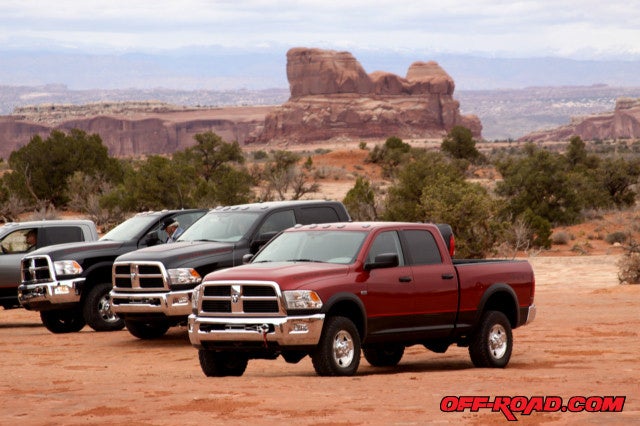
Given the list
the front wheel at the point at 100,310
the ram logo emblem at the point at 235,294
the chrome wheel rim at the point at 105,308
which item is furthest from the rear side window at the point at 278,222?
the ram logo emblem at the point at 235,294

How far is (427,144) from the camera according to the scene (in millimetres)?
138875

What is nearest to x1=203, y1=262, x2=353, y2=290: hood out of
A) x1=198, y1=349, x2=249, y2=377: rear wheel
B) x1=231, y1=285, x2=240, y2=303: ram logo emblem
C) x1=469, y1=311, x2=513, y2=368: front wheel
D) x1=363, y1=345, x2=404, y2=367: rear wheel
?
x1=231, y1=285, x2=240, y2=303: ram logo emblem

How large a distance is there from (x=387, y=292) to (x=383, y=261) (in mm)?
422

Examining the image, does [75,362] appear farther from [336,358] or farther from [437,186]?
[437,186]

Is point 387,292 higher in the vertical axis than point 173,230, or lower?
higher

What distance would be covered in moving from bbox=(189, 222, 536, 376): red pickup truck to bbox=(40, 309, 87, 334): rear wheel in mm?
7862

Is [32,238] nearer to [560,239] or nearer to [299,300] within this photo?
[299,300]

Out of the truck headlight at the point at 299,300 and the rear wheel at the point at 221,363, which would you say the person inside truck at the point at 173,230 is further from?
the truck headlight at the point at 299,300

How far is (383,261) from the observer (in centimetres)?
1246

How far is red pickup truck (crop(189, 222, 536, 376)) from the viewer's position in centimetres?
1189

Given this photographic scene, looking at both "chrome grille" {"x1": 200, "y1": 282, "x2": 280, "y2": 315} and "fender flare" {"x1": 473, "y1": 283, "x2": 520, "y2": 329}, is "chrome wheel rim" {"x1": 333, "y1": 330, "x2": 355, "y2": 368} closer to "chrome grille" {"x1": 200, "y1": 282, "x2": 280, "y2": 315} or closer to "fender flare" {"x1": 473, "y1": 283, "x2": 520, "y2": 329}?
"chrome grille" {"x1": 200, "y1": 282, "x2": 280, "y2": 315}

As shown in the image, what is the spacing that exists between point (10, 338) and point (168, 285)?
15.4 feet

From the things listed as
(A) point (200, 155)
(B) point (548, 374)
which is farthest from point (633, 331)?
(A) point (200, 155)
